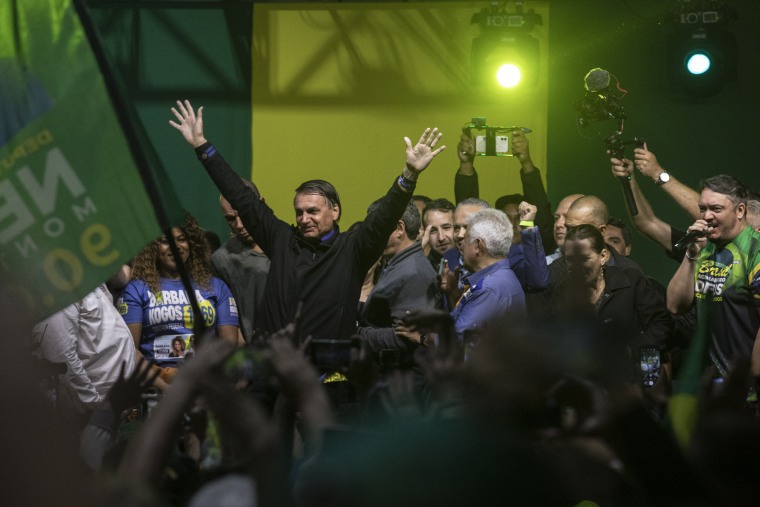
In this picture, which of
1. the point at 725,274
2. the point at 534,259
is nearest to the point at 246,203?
the point at 534,259

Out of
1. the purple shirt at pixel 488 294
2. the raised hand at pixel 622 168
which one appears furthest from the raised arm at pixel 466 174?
the purple shirt at pixel 488 294

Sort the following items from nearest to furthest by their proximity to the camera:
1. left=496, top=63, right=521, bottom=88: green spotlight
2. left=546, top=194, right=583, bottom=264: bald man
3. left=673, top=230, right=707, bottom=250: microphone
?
left=673, top=230, right=707, bottom=250: microphone < left=546, top=194, right=583, bottom=264: bald man < left=496, top=63, right=521, bottom=88: green spotlight

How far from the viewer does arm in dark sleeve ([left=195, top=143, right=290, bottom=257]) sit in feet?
17.1

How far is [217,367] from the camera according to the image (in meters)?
2.01

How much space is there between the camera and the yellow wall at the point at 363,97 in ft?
32.0

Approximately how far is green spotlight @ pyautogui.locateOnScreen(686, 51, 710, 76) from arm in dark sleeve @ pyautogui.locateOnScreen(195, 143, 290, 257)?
4139mm

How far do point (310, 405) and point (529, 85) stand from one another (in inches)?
308

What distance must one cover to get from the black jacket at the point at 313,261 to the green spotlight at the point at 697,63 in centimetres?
398

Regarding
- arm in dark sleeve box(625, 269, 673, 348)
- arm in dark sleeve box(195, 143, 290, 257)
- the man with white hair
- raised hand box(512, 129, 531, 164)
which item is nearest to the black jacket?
arm in dark sleeve box(195, 143, 290, 257)

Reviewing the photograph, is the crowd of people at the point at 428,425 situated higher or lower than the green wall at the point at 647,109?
lower

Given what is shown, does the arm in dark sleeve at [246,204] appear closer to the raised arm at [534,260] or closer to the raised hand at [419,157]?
the raised hand at [419,157]

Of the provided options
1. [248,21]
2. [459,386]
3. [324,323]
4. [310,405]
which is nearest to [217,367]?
[310,405]

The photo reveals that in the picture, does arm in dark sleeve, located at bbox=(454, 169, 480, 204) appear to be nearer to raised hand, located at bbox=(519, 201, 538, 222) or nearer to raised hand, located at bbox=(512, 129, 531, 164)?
raised hand, located at bbox=(512, 129, 531, 164)

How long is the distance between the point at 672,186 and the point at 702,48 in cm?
229
